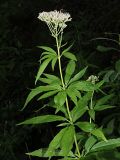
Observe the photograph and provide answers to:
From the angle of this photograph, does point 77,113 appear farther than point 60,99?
Yes

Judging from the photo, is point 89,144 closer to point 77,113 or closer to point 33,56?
point 77,113

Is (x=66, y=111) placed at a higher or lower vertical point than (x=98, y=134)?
higher

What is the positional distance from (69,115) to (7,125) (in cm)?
315

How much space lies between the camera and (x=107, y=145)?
2.36 m

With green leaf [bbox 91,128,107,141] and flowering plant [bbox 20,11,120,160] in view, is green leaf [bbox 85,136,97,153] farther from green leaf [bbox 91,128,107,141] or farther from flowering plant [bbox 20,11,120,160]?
green leaf [bbox 91,128,107,141]

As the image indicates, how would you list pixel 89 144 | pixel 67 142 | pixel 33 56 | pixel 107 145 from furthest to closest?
1. pixel 33 56
2. pixel 89 144
3. pixel 107 145
4. pixel 67 142

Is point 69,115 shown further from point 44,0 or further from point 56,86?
point 44,0

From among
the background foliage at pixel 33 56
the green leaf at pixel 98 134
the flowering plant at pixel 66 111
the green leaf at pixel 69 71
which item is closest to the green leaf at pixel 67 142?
the flowering plant at pixel 66 111

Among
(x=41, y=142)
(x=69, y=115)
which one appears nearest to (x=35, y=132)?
(x=41, y=142)

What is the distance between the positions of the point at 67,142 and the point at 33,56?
485cm

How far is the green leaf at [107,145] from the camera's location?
2.33m

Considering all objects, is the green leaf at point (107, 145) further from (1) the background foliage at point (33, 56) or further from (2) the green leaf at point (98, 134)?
(1) the background foliage at point (33, 56)

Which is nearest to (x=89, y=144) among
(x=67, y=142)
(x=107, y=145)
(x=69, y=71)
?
(x=107, y=145)

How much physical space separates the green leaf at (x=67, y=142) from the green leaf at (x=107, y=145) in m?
0.23
